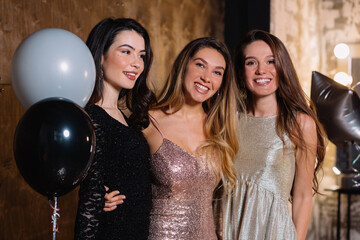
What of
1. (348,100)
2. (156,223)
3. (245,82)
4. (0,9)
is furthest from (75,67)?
(348,100)

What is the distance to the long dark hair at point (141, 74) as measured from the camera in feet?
6.34

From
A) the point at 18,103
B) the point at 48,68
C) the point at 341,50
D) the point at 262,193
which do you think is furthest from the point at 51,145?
the point at 341,50

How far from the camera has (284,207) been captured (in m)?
2.25

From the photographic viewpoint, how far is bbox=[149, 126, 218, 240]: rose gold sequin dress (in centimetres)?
212

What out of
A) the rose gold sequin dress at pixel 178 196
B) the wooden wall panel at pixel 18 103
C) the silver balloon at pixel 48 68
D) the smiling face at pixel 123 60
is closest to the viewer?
the silver balloon at pixel 48 68

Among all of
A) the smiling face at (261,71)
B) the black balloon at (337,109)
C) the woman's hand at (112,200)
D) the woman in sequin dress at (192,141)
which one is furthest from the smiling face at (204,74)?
the black balloon at (337,109)

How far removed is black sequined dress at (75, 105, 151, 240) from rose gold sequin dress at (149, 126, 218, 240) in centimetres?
13

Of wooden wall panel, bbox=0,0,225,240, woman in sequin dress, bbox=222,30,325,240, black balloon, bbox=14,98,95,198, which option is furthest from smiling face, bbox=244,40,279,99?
wooden wall panel, bbox=0,0,225,240

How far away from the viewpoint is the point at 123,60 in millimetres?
1936

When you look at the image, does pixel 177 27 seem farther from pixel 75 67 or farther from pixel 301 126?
pixel 75 67

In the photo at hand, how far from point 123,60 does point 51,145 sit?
2.32 ft

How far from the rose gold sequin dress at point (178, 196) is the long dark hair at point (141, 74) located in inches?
8.1

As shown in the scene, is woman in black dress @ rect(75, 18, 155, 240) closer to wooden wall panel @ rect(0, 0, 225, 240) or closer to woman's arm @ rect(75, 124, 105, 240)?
woman's arm @ rect(75, 124, 105, 240)

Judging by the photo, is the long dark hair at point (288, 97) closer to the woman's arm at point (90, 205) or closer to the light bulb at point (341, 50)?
the woman's arm at point (90, 205)
